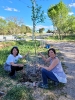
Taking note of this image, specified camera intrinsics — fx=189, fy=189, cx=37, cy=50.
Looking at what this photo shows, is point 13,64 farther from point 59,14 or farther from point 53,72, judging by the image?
point 59,14

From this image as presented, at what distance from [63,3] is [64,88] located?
34008 mm

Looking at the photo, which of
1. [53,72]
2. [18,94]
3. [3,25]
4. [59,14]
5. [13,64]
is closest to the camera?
[18,94]

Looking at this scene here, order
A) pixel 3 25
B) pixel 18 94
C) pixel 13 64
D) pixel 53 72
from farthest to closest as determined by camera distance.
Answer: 1. pixel 3 25
2. pixel 13 64
3. pixel 53 72
4. pixel 18 94

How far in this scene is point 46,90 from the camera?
498 centimetres

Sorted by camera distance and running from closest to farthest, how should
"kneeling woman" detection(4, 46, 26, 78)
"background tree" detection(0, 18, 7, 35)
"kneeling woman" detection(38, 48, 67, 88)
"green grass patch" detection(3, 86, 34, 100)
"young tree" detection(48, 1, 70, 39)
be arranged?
"green grass patch" detection(3, 86, 34, 100)
"kneeling woman" detection(38, 48, 67, 88)
"kneeling woman" detection(4, 46, 26, 78)
"young tree" detection(48, 1, 70, 39)
"background tree" detection(0, 18, 7, 35)

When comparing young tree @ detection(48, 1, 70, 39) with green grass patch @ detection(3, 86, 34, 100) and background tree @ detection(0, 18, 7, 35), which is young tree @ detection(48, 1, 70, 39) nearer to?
background tree @ detection(0, 18, 7, 35)

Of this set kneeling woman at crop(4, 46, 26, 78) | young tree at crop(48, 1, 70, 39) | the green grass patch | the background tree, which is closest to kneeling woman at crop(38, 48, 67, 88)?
the green grass patch

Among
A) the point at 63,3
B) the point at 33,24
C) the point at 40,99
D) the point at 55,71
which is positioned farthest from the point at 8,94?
the point at 63,3

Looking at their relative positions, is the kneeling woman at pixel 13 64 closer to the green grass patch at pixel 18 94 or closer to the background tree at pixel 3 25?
the green grass patch at pixel 18 94

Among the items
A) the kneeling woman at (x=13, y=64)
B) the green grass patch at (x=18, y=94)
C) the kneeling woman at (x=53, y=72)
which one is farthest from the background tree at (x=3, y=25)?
the green grass patch at (x=18, y=94)

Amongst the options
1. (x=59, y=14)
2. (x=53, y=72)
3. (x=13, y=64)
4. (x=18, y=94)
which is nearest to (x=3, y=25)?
(x=59, y=14)

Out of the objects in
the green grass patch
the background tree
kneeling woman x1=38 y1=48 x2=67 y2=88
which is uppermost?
the background tree

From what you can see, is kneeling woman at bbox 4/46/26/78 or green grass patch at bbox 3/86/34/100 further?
kneeling woman at bbox 4/46/26/78

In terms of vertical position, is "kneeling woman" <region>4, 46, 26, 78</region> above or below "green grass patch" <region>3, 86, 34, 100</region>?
above
